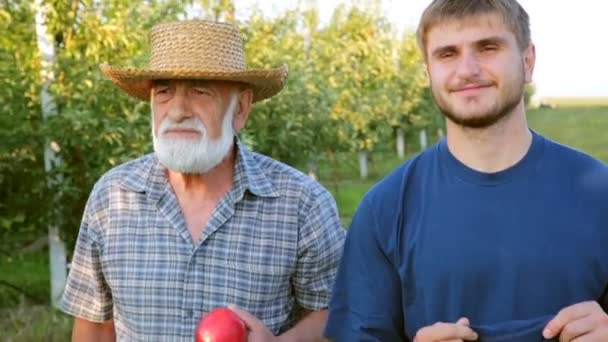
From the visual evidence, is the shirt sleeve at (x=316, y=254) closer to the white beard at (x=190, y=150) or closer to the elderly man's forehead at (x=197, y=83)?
the white beard at (x=190, y=150)

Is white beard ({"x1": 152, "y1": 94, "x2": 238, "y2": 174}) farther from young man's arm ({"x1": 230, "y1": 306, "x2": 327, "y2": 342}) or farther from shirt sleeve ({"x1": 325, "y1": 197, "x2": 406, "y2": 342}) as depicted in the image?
shirt sleeve ({"x1": 325, "y1": 197, "x2": 406, "y2": 342})

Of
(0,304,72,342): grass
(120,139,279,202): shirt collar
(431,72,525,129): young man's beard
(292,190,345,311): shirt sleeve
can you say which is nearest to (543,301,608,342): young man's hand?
(431,72,525,129): young man's beard

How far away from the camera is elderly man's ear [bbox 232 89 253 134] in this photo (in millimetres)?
3256

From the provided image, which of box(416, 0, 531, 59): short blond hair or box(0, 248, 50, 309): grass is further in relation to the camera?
box(0, 248, 50, 309): grass

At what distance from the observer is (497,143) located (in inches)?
92.1

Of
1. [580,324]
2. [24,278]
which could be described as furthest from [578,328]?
[24,278]

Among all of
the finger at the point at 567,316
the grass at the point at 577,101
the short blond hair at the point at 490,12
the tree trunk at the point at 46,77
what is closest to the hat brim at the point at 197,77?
the short blond hair at the point at 490,12

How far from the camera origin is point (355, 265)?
2.50 meters

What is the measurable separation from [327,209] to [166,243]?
56 centimetres

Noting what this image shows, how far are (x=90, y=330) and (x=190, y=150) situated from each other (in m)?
0.77

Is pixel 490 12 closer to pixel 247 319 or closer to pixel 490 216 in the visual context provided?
pixel 490 216

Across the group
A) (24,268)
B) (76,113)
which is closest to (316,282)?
(76,113)

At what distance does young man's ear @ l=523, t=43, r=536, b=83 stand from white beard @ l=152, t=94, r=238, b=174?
3.76 ft

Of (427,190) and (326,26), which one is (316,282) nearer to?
(427,190)
